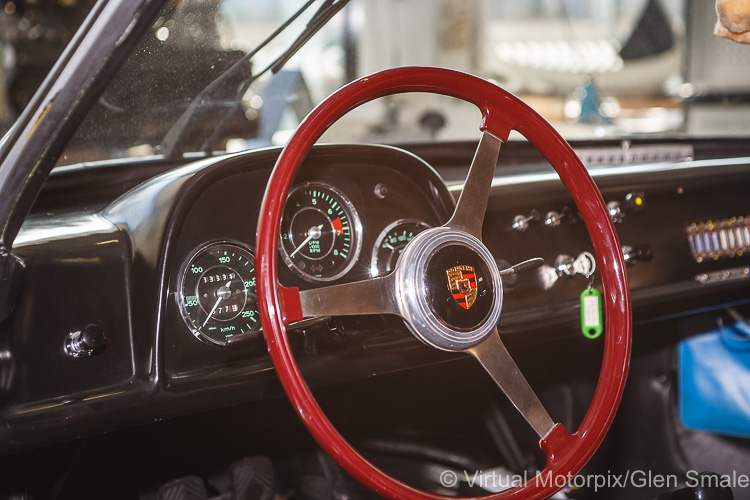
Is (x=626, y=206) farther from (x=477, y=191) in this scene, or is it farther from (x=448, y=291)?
(x=448, y=291)

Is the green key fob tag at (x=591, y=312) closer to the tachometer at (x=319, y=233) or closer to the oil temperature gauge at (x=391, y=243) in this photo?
the oil temperature gauge at (x=391, y=243)

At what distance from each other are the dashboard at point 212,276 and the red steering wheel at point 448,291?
0.11 metres

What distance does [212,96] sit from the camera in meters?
1.65

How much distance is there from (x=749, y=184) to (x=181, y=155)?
1.39 meters

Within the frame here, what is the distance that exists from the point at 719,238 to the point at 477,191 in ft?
3.16

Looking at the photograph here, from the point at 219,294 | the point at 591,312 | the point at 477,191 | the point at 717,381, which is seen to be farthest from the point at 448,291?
the point at 717,381

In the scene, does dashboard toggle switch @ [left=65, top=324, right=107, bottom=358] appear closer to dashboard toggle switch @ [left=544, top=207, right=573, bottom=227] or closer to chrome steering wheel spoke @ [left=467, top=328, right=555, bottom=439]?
chrome steering wheel spoke @ [left=467, top=328, right=555, bottom=439]

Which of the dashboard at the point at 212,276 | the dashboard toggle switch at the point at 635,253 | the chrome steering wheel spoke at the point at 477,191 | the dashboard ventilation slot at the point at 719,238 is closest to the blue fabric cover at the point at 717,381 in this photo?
the dashboard ventilation slot at the point at 719,238

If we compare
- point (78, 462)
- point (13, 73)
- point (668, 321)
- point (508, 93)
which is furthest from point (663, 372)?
point (13, 73)

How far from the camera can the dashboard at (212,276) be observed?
1189 millimetres

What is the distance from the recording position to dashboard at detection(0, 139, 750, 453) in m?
1.19

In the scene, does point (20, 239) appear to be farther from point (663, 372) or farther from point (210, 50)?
point (663, 372)

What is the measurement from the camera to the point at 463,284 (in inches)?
44.8

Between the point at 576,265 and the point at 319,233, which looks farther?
the point at 576,265
